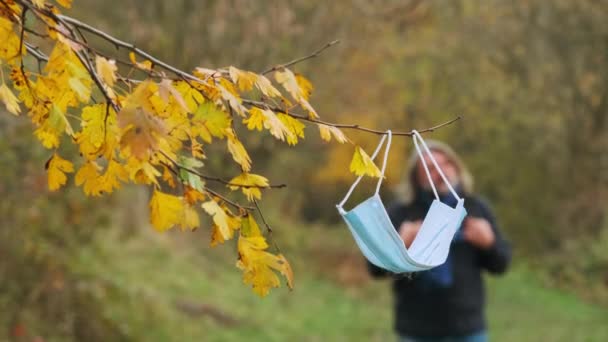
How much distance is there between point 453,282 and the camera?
4523 millimetres

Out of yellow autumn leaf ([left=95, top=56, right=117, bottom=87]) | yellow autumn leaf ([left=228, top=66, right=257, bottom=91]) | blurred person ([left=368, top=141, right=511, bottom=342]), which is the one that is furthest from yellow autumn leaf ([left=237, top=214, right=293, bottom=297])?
blurred person ([left=368, top=141, right=511, bottom=342])

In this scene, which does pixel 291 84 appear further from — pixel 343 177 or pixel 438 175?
pixel 343 177

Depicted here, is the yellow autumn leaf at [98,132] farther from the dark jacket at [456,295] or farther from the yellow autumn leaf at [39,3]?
the dark jacket at [456,295]

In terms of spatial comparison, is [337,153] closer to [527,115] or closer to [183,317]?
[527,115]

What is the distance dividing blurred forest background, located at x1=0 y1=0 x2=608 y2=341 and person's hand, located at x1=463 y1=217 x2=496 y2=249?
3.38 meters

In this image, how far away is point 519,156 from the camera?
1817 centimetres

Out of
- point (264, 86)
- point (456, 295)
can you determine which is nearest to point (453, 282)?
point (456, 295)

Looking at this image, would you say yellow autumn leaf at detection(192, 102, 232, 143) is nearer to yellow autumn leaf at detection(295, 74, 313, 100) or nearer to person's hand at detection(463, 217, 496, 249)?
yellow autumn leaf at detection(295, 74, 313, 100)

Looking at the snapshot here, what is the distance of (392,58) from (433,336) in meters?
13.6

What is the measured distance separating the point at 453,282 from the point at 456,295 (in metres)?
0.07

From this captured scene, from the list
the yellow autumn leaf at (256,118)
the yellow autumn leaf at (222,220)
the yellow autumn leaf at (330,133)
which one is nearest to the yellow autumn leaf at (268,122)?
the yellow autumn leaf at (256,118)

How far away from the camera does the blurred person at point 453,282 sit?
443 centimetres

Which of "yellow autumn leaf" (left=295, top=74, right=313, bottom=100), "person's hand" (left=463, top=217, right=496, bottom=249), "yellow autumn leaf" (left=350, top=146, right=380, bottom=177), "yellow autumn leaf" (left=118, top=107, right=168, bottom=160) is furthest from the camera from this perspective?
"person's hand" (left=463, top=217, right=496, bottom=249)

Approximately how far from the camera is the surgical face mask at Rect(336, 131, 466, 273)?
6.06 feet
